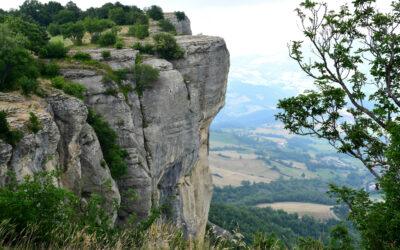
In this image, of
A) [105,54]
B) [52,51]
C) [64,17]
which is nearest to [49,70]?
[52,51]

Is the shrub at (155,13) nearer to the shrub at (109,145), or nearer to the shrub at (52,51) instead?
the shrub at (52,51)

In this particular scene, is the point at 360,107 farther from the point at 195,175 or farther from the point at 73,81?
the point at 195,175

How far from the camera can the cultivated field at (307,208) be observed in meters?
116

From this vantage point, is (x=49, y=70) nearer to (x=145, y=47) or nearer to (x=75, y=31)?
(x=145, y=47)

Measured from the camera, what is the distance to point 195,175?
4512cm

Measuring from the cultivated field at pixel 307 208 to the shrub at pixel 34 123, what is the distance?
107328 mm

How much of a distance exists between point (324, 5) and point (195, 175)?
104ft

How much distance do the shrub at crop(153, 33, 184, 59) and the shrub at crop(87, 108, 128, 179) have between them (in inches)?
509

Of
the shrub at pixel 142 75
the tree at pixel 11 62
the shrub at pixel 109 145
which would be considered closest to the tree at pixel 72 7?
the shrub at pixel 142 75

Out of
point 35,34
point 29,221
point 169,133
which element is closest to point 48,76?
point 35,34

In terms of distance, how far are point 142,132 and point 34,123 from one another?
14.0 m

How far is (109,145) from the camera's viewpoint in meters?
28.6

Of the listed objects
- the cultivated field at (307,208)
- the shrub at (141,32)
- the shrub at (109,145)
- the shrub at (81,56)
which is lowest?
the cultivated field at (307,208)

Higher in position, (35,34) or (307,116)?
(35,34)
